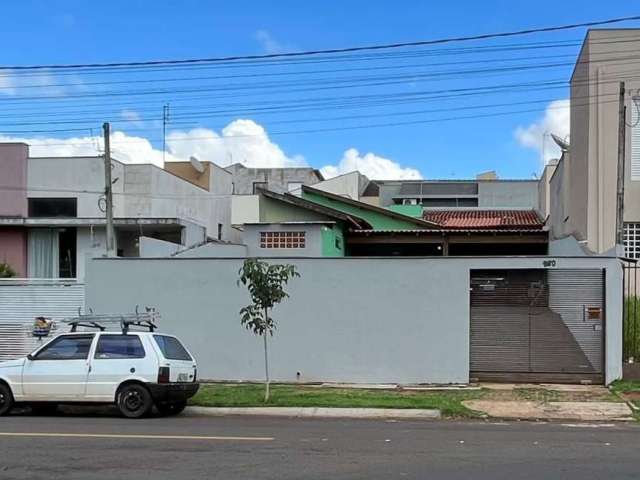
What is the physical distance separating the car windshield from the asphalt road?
4.61ft

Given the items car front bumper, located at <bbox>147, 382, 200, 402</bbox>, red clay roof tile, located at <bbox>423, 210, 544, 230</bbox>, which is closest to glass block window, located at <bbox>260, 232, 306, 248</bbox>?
red clay roof tile, located at <bbox>423, 210, 544, 230</bbox>

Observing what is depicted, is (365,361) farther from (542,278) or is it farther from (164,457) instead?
(164,457)

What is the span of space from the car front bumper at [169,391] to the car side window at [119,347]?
66 cm

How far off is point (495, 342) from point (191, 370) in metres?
7.84

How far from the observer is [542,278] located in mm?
18375

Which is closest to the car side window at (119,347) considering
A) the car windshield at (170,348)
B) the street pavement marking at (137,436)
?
the car windshield at (170,348)

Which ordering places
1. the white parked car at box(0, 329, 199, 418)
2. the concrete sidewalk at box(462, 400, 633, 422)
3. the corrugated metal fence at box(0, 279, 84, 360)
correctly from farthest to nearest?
the corrugated metal fence at box(0, 279, 84, 360) < the concrete sidewalk at box(462, 400, 633, 422) < the white parked car at box(0, 329, 199, 418)

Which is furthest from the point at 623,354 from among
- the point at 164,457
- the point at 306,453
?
the point at 164,457

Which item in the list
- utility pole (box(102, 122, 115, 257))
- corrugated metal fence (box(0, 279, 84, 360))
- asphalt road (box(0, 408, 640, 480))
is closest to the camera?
asphalt road (box(0, 408, 640, 480))

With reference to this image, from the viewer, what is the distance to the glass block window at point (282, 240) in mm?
29656

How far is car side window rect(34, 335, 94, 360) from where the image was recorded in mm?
13859

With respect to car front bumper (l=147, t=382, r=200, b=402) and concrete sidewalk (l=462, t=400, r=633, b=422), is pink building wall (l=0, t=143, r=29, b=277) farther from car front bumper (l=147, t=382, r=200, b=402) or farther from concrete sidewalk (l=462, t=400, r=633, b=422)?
concrete sidewalk (l=462, t=400, r=633, b=422)

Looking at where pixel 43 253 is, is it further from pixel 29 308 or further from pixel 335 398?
pixel 335 398

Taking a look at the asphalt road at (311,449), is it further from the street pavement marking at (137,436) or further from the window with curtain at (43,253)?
the window with curtain at (43,253)
